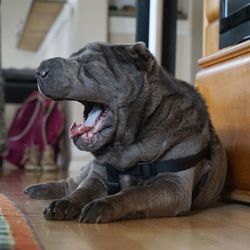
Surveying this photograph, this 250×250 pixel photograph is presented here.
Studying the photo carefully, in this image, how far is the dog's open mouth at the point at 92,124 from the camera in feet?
4.70

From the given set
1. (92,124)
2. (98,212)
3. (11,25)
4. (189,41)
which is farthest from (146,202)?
(11,25)

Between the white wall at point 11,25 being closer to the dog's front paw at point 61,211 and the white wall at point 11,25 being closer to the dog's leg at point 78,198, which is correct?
the dog's leg at point 78,198

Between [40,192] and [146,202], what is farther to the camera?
[40,192]

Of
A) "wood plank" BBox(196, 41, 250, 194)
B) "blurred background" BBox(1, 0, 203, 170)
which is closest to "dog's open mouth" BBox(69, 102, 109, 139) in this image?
"wood plank" BBox(196, 41, 250, 194)

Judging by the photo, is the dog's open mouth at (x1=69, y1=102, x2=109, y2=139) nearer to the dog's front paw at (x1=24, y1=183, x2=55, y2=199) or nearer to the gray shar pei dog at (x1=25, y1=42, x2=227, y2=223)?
the gray shar pei dog at (x1=25, y1=42, x2=227, y2=223)

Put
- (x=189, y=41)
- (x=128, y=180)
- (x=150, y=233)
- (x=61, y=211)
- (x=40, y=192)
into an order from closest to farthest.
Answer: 1. (x=150, y=233)
2. (x=61, y=211)
3. (x=128, y=180)
4. (x=40, y=192)
5. (x=189, y=41)

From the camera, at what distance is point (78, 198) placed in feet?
4.43

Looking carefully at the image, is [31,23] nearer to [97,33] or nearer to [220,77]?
[97,33]

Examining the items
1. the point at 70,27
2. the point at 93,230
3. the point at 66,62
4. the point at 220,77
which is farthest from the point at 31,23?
the point at 93,230

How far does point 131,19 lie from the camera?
3.54m

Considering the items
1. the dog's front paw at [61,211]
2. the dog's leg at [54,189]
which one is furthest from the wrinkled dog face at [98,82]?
the dog's leg at [54,189]

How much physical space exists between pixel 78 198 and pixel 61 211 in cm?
10

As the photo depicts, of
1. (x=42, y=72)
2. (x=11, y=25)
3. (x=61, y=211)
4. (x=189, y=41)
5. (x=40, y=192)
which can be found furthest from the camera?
(x=11, y=25)

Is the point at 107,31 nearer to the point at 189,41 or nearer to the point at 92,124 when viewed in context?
the point at 189,41
